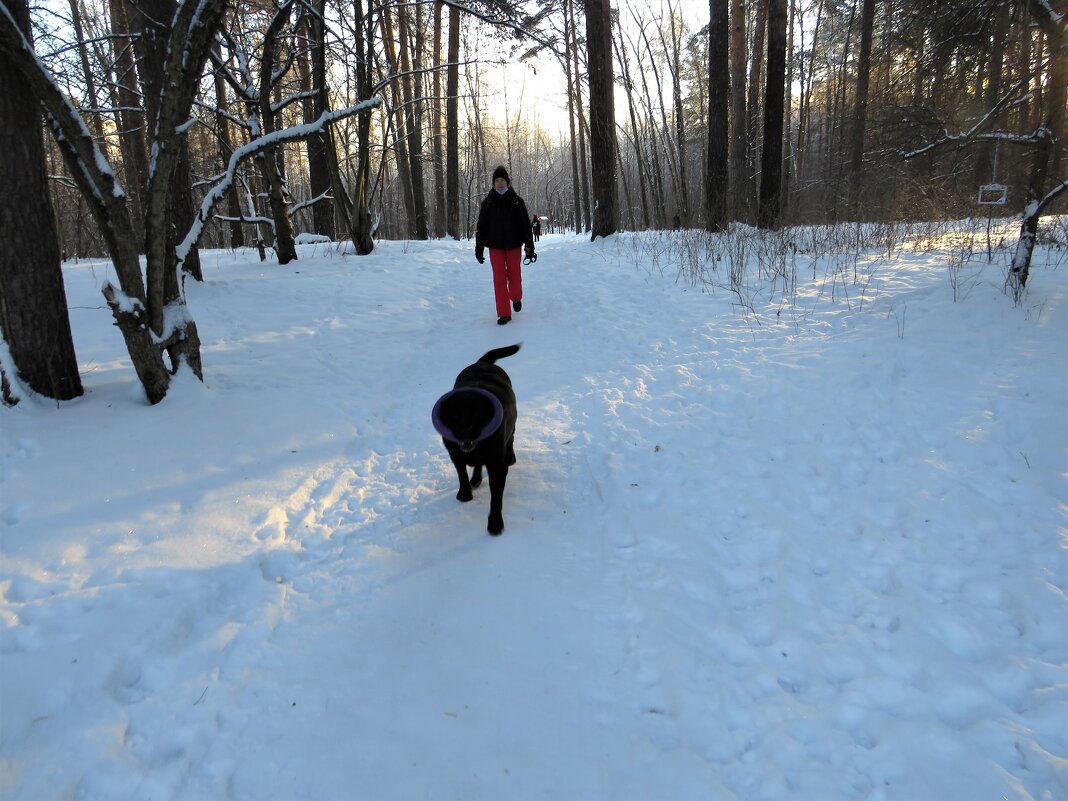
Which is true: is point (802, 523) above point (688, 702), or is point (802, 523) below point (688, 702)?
above

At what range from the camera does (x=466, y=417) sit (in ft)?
10.2

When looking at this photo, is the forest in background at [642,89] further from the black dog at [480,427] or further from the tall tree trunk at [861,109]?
the black dog at [480,427]

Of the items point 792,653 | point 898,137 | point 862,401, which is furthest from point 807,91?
point 792,653

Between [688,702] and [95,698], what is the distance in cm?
232

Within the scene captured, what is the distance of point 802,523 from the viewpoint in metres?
3.21

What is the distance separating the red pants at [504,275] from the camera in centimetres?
735

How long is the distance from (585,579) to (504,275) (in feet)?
17.0

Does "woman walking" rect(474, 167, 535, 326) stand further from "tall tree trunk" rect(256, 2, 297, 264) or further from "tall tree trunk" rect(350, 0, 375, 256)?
"tall tree trunk" rect(350, 0, 375, 256)

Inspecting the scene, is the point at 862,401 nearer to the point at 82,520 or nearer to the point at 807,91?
the point at 82,520

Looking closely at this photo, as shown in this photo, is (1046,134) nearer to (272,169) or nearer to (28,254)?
(28,254)

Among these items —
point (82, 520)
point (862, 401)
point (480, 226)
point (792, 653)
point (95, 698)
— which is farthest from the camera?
point (480, 226)

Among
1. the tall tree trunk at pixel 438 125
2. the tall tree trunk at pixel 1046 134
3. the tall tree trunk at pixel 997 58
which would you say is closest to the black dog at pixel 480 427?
the tall tree trunk at pixel 1046 134

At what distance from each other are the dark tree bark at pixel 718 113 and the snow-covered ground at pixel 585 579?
635 cm

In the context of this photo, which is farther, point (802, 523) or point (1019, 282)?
point (1019, 282)
